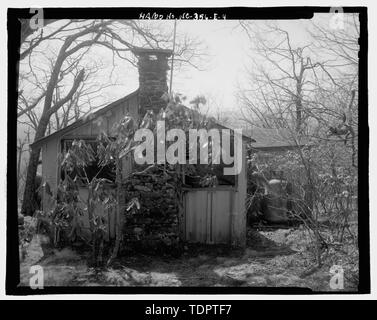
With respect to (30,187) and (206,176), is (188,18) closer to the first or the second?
(206,176)

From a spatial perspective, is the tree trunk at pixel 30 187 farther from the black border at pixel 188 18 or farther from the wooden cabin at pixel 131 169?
the black border at pixel 188 18

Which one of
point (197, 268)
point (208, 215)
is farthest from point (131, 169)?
point (197, 268)

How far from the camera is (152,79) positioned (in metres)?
8.05

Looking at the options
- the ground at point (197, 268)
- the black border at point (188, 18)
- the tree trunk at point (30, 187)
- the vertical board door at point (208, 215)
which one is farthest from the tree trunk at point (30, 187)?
the black border at point (188, 18)

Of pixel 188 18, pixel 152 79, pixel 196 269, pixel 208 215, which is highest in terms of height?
pixel 188 18

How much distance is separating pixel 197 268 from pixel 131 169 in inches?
103

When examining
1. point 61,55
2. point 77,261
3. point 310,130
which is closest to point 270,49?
point 310,130

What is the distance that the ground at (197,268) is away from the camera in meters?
6.16

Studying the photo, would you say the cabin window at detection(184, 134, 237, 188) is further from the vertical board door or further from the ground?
the ground

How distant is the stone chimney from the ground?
322 centimetres

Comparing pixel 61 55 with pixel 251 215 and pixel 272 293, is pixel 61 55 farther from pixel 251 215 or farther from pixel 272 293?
pixel 272 293

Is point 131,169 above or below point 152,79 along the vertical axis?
below

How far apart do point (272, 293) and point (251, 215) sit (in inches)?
213

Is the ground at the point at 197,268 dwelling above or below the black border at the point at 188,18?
below
